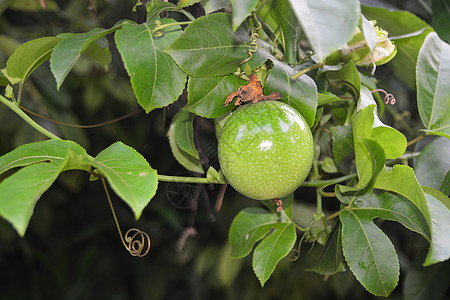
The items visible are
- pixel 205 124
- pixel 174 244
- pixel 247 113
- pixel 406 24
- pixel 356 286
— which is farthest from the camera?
pixel 174 244

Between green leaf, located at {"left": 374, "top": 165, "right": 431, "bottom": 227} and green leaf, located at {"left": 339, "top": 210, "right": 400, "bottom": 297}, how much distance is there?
51mm

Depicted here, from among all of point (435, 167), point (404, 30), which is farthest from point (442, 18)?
point (435, 167)

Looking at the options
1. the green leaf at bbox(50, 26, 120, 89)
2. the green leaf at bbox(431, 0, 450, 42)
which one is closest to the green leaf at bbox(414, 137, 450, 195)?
the green leaf at bbox(431, 0, 450, 42)

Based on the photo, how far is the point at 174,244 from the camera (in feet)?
4.54

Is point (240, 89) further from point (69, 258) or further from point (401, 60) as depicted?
point (69, 258)

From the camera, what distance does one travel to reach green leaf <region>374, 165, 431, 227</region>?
1.40ft

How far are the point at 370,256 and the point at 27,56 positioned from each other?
1.53ft

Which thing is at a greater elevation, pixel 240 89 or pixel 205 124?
pixel 240 89

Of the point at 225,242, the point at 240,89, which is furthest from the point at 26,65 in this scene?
→ the point at 225,242

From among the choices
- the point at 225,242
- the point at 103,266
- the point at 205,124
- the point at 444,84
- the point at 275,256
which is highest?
the point at 444,84

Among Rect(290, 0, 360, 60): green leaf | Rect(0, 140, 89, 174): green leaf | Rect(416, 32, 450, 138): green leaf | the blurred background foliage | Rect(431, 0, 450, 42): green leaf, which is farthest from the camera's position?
the blurred background foliage

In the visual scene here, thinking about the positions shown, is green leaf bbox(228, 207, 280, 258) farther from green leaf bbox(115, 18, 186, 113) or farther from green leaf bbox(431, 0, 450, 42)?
green leaf bbox(431, 0, 450, 42)

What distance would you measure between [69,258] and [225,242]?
1.82 ft

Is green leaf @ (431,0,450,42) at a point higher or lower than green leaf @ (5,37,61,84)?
lower
